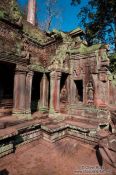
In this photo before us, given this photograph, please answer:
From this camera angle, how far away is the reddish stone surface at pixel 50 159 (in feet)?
11.7

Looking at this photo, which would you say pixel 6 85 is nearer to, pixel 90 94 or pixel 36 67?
pixel 36 67

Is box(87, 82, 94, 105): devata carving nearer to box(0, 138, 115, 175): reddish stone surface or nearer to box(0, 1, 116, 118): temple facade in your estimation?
box(0, 1, 116, 118): temple facade

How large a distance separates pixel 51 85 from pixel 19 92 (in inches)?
65.6

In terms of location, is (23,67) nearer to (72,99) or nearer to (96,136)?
(72,99)

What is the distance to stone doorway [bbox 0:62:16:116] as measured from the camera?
6.59 metres

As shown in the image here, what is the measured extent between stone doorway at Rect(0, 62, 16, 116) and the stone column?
51 cm

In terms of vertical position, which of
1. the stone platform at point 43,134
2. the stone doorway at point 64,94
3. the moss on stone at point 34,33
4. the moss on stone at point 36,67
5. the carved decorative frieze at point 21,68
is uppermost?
the moss on stone at point 34,33

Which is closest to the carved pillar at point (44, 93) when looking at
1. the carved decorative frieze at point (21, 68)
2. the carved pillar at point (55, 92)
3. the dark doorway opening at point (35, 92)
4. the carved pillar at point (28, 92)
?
the dark doorway opening at point (35, 92)

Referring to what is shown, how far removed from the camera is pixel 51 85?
7.12m

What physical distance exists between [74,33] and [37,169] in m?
7.01

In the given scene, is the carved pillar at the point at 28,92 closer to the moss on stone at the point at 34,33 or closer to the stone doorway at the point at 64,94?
the stone doorway at the point at 64,94

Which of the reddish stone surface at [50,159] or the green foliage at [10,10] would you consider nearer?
the reddish stone surface at [50,159]

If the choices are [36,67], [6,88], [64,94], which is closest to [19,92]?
[6,88]

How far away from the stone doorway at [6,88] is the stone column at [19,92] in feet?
1.67
